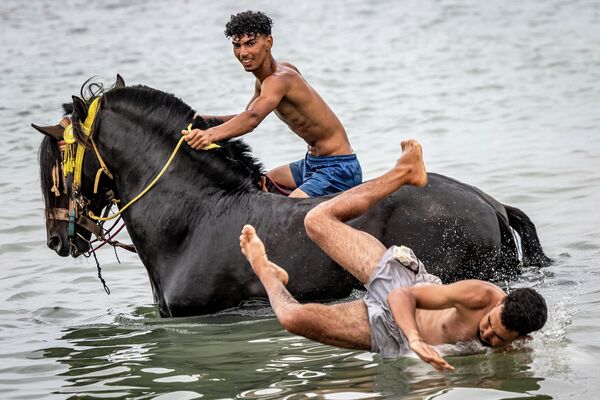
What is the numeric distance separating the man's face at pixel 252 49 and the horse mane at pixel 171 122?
504mm

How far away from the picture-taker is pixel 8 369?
6867 mm

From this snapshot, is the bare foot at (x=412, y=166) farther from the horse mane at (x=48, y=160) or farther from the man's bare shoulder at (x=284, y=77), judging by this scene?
the horse mane at (x=48, y=160)

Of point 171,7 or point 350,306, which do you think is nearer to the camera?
point 350,306

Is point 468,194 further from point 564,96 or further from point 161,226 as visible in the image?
point 564,96

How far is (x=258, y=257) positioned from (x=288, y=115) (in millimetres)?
1473

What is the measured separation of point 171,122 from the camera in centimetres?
750

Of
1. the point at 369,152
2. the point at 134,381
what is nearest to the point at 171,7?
the point at 369,152

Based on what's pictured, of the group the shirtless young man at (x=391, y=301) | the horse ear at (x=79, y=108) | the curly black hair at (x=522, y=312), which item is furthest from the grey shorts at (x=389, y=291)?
the horse ear at (x=79, y=108)

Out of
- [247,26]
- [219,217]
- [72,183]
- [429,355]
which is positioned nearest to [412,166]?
[429,355]

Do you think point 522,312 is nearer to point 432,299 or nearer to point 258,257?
point 432,299

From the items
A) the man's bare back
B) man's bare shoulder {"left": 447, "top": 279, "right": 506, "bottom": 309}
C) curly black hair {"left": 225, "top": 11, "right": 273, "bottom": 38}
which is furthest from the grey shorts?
curly black hair {"left": 225, "top": 11, "right": 273, "bottom": 38}

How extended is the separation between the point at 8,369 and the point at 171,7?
A: 73.3ft

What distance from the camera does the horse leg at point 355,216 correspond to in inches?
253

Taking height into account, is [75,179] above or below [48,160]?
below
